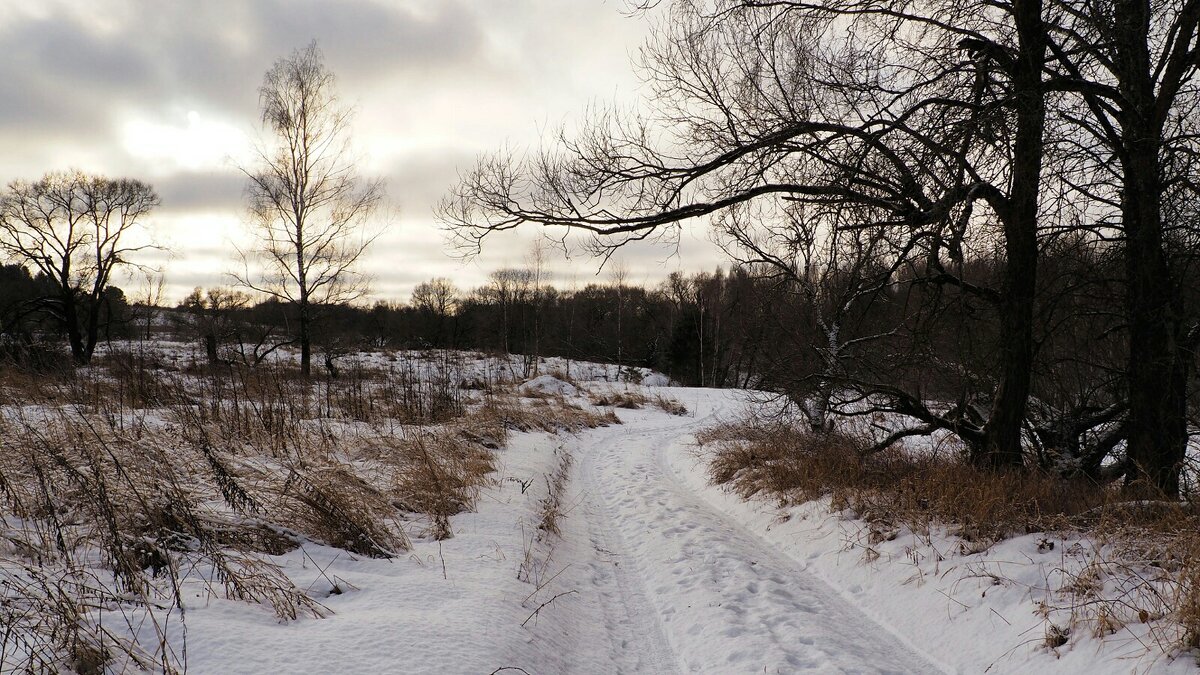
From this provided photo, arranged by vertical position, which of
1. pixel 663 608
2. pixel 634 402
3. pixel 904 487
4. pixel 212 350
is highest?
pixel 212 350

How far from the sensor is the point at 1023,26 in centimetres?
530

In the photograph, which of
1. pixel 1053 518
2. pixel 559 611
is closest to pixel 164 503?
pixel 559 611

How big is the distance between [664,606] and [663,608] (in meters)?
0.04

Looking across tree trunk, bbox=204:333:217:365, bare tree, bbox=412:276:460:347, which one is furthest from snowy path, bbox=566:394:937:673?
bare tree, bbox=412:276:460:347

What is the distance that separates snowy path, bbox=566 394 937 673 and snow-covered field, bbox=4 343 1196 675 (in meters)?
0.02

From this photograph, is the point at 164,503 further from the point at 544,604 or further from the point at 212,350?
the point at 212,350

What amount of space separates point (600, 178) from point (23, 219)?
29.7 meters

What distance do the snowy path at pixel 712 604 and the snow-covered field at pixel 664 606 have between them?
18mm

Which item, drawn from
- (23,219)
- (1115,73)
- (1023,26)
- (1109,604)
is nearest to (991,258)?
(1115,73)

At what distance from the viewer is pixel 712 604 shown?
4477 mm

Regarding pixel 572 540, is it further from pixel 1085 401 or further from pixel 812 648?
pixel 1085 401

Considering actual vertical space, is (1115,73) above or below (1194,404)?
above

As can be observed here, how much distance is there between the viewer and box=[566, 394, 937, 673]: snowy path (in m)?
3.70

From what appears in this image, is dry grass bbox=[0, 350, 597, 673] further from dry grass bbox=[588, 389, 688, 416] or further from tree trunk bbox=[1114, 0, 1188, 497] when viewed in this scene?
dry grass bbox=[588, 389, 688, 416]
